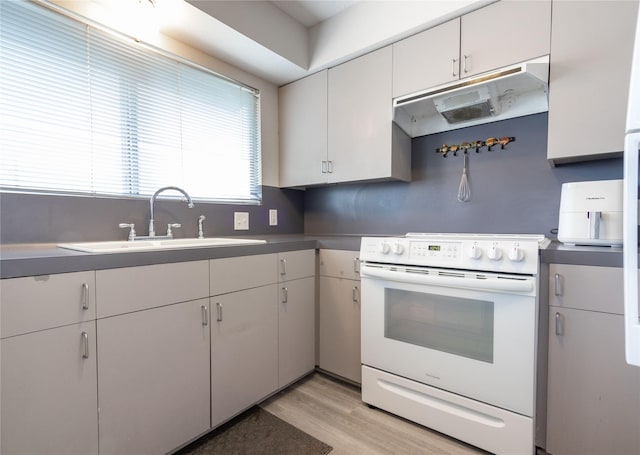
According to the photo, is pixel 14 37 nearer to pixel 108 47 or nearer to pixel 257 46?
pixel 108 47

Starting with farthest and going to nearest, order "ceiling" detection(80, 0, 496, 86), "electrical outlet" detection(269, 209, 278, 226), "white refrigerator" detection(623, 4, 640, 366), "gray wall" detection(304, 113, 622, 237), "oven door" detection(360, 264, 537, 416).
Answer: "electrical outlet" detection(269, 209, 278, 226)
"gray wall" detection(304, 113, 622, 237)
"ceiling" detection(80, 0, 496, 86)
"oven door" detection(360, 264, 537, 416)
"white refrigerator" detection(623, 4, 640, 366)

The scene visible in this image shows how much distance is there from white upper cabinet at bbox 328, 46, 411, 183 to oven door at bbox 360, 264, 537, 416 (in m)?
0.73

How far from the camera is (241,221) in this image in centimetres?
225

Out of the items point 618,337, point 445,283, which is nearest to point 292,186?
point 445,283

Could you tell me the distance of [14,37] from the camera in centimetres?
134

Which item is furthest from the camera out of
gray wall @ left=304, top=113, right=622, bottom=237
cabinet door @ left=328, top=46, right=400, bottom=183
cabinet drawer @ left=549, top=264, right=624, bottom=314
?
cabinet door @ left=328, top=46, right=400, bottom=183

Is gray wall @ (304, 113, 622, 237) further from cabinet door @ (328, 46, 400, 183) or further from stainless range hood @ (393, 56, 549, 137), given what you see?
cabinet door @ (328, 46, 400, 183)

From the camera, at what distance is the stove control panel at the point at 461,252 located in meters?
1.25

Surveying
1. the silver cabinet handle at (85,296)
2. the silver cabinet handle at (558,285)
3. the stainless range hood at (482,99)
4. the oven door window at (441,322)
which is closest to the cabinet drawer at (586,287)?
the silver cabinet handle at (558,285)

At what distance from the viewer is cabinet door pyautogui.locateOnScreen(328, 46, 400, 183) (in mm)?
1924

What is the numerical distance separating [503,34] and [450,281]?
48.4 inches

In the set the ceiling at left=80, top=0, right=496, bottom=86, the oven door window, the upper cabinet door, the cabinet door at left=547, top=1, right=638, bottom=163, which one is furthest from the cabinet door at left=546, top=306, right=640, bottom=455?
the ceiling at left=80, top=0, right=496, bottom=86

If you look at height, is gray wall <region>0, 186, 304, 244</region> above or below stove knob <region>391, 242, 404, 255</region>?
above

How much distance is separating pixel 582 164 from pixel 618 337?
899mm
